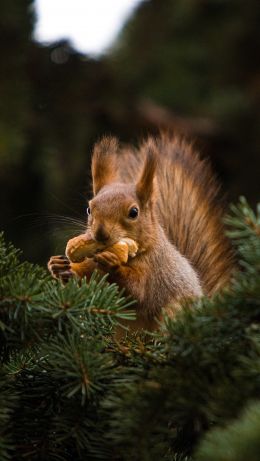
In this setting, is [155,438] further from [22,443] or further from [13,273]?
[13,273]

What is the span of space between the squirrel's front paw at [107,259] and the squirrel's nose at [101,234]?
65 mm

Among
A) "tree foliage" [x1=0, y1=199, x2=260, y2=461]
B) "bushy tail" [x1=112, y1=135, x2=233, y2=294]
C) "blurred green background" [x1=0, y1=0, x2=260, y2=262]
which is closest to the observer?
"tree foliage" [x1=0, y1=199, x2=260, y2=461]

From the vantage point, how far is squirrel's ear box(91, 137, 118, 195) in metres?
2.54

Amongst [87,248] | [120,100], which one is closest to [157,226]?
[87,248]

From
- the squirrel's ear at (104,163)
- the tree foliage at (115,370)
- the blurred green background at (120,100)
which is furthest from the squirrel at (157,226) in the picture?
the tree foliage at (115,370)

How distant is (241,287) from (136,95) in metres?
2.98

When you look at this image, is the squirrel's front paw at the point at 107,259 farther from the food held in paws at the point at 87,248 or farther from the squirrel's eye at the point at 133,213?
the squirrel's eye at the point at 133,213

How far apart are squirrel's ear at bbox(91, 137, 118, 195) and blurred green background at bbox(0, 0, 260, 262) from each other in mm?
181

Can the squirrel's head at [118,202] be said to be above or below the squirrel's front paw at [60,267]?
above

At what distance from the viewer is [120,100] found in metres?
3.98

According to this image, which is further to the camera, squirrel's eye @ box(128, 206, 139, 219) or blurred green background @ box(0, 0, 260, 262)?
blurred green background @ box(0, 0, 260, 262)

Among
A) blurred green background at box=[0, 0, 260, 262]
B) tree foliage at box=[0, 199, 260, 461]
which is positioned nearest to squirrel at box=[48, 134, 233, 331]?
blurred green background at box=[0, 0, 260, 262]

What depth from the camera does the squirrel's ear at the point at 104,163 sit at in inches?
100

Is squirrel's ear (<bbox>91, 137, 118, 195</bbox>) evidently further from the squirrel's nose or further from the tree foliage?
the tree foliage
